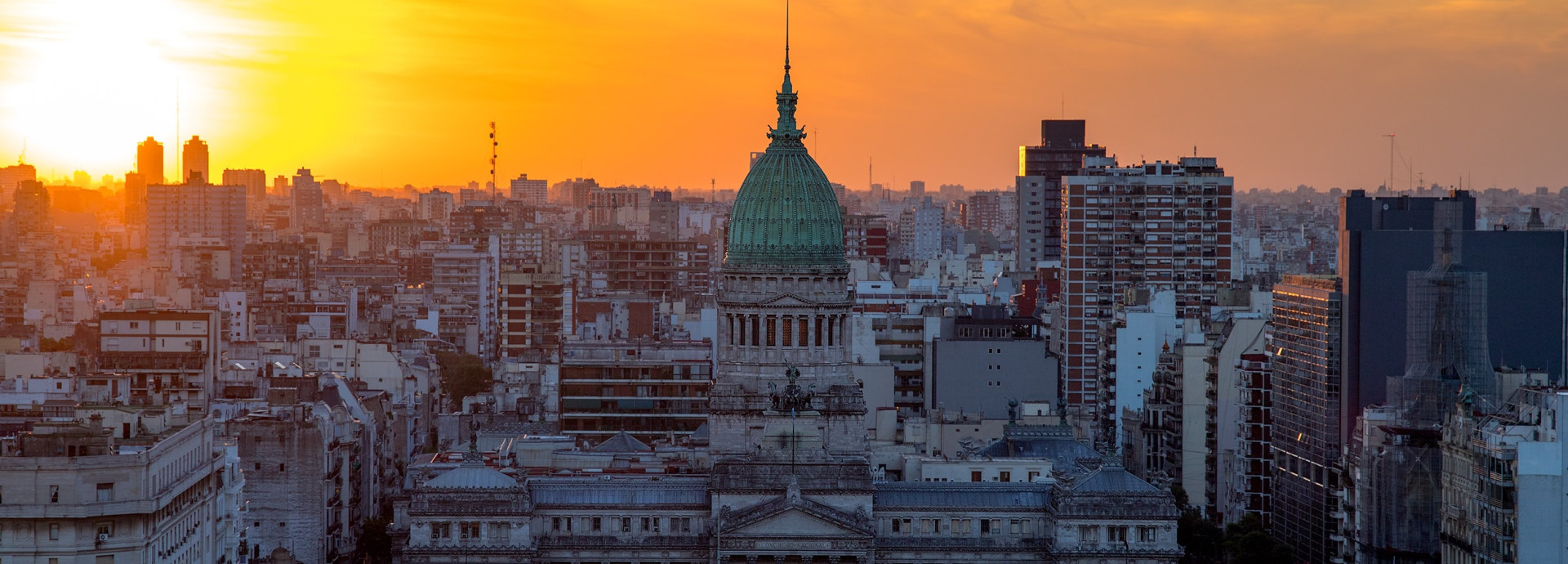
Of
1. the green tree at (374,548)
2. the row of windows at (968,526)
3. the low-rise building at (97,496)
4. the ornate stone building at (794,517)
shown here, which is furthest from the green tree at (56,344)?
the row of windows at (968,526)

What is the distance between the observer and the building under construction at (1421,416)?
352ft

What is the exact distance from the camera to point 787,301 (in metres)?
109

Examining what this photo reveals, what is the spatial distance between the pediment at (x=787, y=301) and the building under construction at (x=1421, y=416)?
25933 millimetres

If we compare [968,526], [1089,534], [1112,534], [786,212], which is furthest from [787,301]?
[1112,534]

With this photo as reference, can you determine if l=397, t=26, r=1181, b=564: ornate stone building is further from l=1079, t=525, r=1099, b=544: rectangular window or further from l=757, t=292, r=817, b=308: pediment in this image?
l=757, t=292, r=817, b=308: pediment

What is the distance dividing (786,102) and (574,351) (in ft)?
112

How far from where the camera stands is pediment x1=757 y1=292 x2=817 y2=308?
4306 inches

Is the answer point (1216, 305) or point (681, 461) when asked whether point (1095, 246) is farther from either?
point (681, 461)

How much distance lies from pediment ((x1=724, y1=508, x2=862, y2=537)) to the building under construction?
2532 centimetres

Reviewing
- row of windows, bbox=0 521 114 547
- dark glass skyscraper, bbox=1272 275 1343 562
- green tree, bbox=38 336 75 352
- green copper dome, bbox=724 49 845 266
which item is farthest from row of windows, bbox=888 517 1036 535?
green tree, bbox=38 336 75 352

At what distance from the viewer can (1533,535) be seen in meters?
93.9

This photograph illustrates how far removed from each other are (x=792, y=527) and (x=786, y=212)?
55.5ft

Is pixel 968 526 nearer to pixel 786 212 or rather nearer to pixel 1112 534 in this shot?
pixel 1112 534

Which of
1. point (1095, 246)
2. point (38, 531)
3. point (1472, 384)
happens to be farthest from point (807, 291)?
point (1095, 246)
